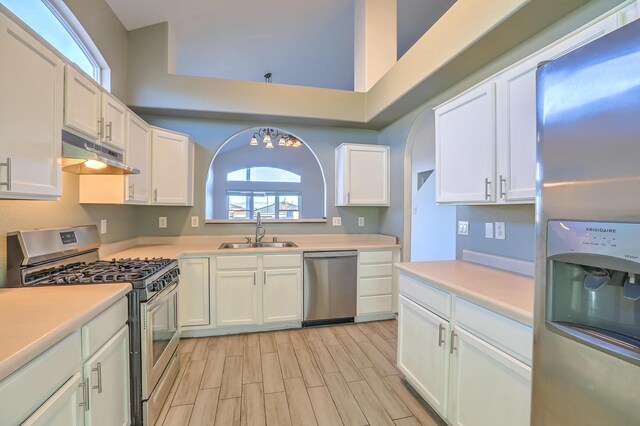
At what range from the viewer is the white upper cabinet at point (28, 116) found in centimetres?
114

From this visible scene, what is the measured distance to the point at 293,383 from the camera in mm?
2105

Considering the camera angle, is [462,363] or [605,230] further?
[462,363]

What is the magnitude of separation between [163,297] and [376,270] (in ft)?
6.99

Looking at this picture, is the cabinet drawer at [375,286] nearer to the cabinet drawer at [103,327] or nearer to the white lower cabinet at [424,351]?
the white lower cabinet at [424,351]

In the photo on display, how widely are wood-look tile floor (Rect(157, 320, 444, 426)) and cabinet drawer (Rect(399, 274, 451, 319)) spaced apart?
0.68 m

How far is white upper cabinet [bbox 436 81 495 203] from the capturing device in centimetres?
169

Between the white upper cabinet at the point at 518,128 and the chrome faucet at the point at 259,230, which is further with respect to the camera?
the chrome faucet at the point at 259,230

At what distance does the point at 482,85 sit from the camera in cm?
174

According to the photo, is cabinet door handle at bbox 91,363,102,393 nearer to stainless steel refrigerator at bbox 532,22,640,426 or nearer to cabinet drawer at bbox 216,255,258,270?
cabinet drawer at bbox 216,255,258,270

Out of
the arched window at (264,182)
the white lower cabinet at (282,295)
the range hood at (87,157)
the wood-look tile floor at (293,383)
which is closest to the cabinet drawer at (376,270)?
the wood-look tile floor at (293,383)

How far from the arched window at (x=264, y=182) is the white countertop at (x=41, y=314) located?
6474mm

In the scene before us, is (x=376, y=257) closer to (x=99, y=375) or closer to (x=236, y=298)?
(x=236, y=298)

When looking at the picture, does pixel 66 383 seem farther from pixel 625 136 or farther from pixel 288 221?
pixel 288 221

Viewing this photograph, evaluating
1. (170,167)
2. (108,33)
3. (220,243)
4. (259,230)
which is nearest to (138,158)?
(170,167)
